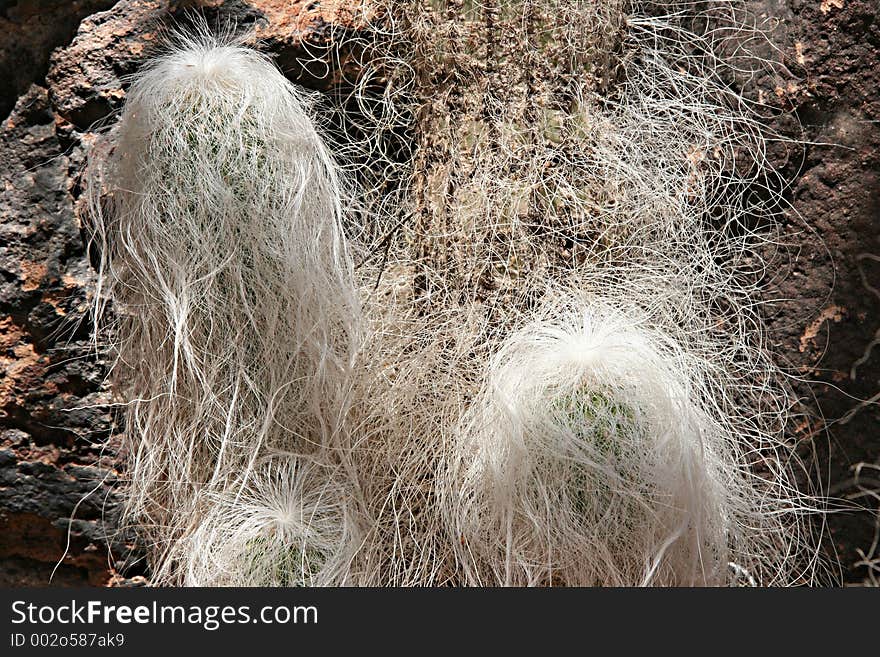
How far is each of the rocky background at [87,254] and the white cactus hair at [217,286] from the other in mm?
79

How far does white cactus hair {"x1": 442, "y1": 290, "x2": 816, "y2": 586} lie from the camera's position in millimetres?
1117

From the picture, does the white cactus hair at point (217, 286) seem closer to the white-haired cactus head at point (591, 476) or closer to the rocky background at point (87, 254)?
the rocky background at point (87, 254)

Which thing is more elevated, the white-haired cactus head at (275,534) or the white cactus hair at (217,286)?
the white cactus hair at (217,286)

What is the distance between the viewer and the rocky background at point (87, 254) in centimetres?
131

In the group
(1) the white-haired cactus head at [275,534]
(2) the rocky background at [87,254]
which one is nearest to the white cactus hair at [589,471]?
(1) the white-haired cactus head at [275,534]

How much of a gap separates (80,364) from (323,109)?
21.7 inches

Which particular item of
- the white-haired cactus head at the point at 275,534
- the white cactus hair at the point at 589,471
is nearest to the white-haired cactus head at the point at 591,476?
the white cactus hair at the point at 589,471

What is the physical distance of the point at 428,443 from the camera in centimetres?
129

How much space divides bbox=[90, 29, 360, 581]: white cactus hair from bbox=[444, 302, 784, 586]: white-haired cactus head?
0.80ft

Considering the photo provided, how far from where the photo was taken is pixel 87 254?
136 centimetres

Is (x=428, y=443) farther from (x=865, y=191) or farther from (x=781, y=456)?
(x=865, y=191)

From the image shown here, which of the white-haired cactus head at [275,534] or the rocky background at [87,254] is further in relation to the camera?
the rocky background at [87,254]

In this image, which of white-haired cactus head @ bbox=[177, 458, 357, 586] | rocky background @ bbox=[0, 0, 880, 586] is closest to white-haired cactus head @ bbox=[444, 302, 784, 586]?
white-haired cactus head @ bbox=[177, 458, 357, 586]

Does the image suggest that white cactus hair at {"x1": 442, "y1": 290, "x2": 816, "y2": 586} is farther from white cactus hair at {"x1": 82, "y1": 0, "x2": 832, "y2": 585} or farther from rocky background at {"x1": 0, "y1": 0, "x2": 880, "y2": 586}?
rocky background at {"x1": 0, "y1": 0, "x2": 880, "y2": 586}
